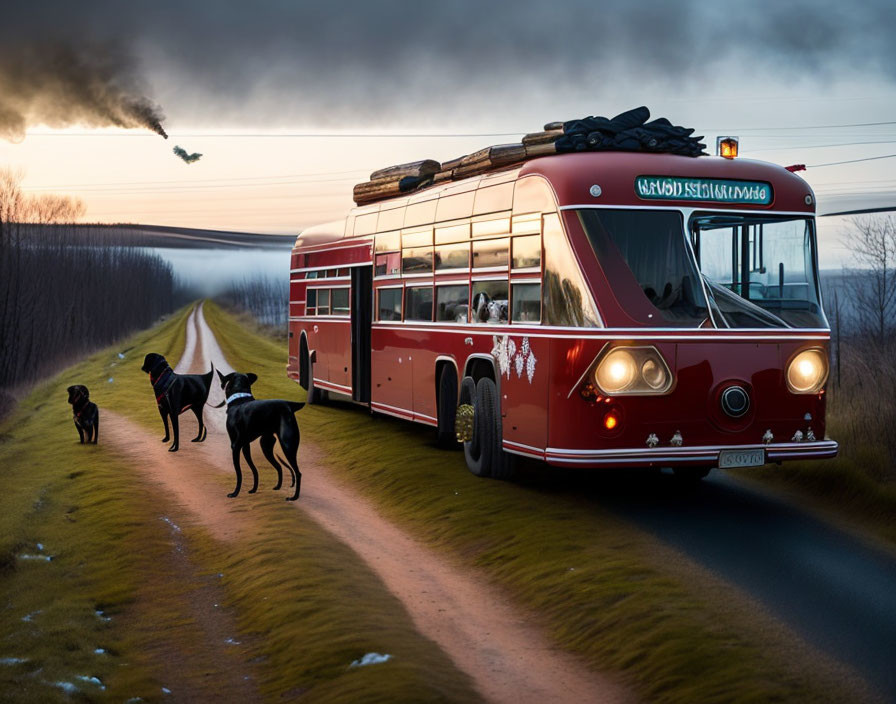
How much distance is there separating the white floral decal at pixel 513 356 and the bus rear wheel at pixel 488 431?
411 mm

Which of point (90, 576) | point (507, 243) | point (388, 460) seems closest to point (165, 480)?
point (388, 460)

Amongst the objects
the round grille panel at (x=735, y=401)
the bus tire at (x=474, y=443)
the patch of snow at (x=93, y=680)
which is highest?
the round grille panel at (x=735, y=401)

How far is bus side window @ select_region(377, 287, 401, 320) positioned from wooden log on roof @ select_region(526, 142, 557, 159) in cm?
464

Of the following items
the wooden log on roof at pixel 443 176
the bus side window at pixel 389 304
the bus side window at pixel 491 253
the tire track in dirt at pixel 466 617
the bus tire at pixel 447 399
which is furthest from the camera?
the bus side window at pixel 389 304

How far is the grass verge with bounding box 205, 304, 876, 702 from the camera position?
700 cm

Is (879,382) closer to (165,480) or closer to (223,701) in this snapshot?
(165,480)

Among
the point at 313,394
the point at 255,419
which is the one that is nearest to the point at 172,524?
the point at 255,419

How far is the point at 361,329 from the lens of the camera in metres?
19.2

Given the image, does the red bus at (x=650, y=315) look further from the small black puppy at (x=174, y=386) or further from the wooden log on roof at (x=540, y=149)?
the small black puppy at (x=174, y=386)

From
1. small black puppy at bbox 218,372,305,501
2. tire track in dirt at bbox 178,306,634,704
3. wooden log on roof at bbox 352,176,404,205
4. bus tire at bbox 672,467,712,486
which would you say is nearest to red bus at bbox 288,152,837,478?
bus tire at bbox 672,467,712,486

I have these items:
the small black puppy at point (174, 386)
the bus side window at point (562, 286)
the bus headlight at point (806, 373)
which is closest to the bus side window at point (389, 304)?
the small black puppy at point (174, 386)

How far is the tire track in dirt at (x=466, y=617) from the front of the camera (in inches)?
288

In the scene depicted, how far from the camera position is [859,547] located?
10.4m

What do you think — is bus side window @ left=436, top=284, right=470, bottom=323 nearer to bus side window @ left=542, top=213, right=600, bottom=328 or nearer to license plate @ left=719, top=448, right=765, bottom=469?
bus side window @ left=542, top=213, right=600, bottom=328
